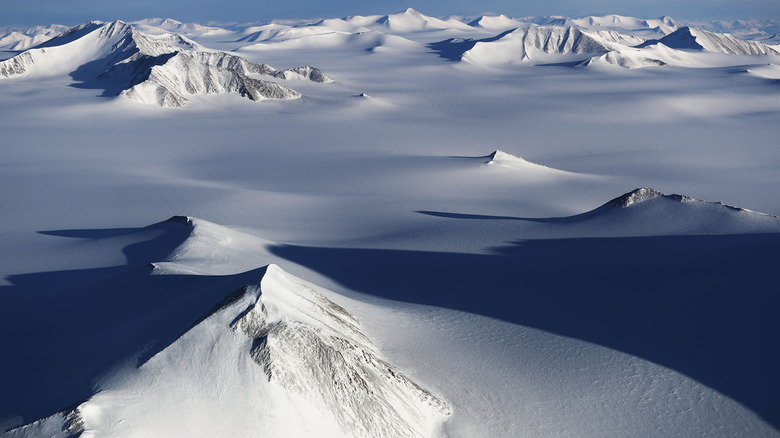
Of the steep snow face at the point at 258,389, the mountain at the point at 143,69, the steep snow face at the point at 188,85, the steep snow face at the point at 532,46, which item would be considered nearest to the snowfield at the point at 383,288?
the steep snow face at the point at 258,389

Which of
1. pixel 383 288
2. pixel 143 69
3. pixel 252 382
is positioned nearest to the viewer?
pixel 252 382

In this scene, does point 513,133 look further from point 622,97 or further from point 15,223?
point 15,223

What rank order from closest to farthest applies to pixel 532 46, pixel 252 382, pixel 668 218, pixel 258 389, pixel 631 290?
pixel 258 389, pixel 252 382, pixel 631 290, pixel 668 218, pixel 532 46

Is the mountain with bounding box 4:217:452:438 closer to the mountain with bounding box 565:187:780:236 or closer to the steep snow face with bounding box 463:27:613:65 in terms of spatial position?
the mountain with bounding box 565:187:780:236

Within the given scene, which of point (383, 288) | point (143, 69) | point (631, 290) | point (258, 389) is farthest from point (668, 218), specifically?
point (143, 69)

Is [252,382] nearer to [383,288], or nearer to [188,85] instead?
[383,288]

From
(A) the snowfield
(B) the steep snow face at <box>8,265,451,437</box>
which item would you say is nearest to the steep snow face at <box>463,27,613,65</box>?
(A) the snowfield

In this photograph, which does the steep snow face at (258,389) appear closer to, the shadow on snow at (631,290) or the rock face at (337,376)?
the rock face at (337,376)
